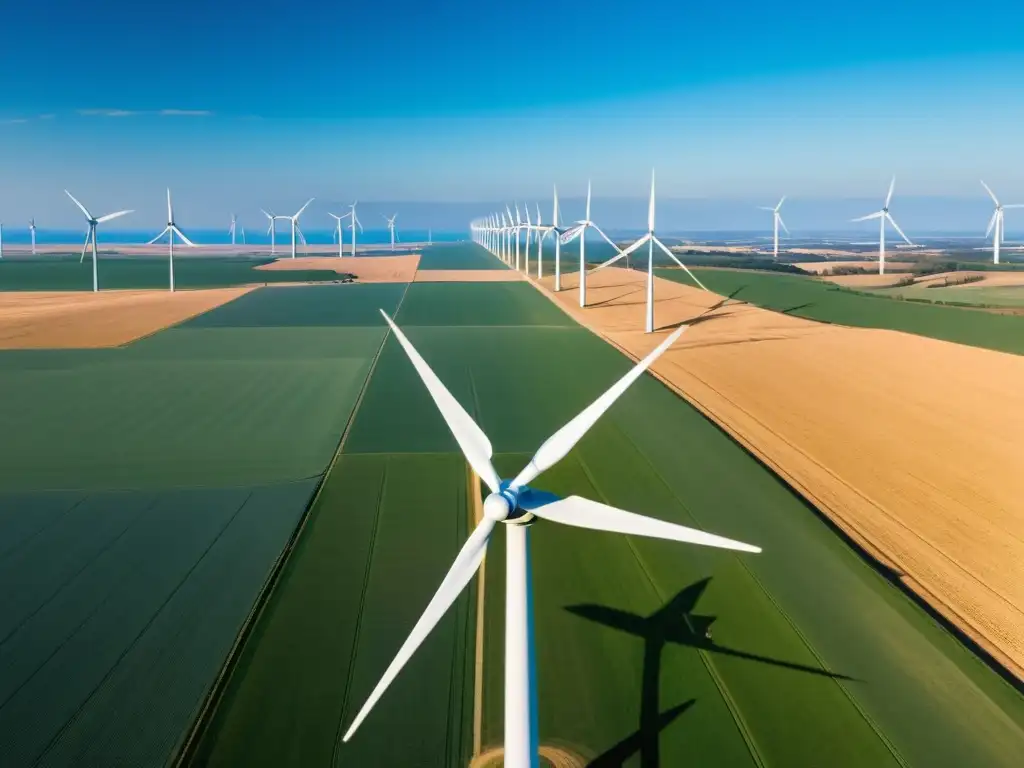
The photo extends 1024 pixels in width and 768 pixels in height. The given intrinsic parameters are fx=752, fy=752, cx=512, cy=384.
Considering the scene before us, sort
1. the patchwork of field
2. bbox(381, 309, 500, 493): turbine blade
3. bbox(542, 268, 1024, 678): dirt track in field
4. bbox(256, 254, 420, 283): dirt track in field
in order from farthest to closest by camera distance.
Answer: bbox(256, 254, 420, 283): dirt track in field, bbox(542, 268, 1024, 678): dirt track in field, the patchwork of field, bbox(381, 309, 500, 493): turbine blade

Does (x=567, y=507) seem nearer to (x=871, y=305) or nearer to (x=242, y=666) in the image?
(x=242, y=666)

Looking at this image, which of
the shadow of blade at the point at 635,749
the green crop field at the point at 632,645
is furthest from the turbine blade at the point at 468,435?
the green crop field at the point at 632,645

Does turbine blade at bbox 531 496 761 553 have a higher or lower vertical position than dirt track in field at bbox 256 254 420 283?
lower

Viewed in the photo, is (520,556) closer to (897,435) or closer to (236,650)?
(236,650)

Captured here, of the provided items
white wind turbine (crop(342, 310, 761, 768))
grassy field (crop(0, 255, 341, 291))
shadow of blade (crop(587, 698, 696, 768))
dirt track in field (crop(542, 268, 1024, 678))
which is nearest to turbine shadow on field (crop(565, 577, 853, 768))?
shadow of blade (crop(587, 698, 696, 768))

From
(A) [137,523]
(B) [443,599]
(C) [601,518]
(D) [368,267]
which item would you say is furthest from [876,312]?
(D) [368,267]

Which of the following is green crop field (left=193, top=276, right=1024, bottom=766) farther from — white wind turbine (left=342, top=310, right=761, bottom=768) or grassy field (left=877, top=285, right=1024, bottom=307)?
grassy field (left=877, top=285, right=1024, bottom=307)
